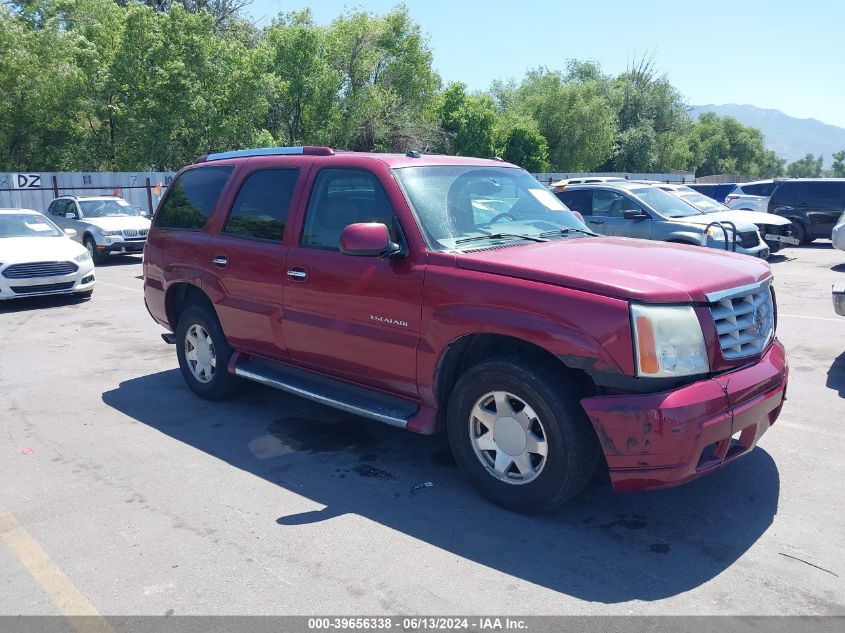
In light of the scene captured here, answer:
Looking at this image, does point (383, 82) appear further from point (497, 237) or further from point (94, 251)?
point (497, 237)

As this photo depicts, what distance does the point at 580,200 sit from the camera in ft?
42.1

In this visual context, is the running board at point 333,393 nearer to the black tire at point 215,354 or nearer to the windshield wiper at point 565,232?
the black tire at point 215,354

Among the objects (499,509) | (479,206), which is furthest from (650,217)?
(499,509)

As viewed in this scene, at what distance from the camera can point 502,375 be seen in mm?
3861

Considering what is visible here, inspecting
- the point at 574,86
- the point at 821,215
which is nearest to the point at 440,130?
the point at 574,86

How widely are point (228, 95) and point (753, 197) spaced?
20.0 metres

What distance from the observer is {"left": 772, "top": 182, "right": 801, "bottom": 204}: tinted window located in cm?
1906

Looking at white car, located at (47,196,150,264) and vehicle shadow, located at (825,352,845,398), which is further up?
white car, located at (47,196,150,264)

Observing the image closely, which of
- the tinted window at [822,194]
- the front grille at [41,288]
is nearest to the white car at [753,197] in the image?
the tinted window at [822,194]

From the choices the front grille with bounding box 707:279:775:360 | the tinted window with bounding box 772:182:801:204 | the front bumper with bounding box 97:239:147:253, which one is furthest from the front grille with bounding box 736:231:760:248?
the front bumper with bounding box 97:239:147:253

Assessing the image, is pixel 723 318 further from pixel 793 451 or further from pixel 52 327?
pixel 52 327

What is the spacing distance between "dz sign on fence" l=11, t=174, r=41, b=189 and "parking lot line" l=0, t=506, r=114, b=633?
22081mm

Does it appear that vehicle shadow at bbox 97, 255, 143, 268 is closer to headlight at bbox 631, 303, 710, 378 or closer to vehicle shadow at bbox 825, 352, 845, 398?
vehicle shadow at bbox 825, 352, 845, 398

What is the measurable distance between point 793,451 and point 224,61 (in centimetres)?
2808
